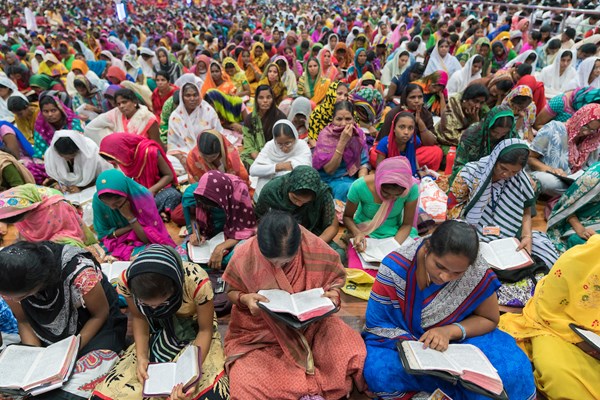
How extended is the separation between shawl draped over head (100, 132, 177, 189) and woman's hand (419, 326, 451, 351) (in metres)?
2.79

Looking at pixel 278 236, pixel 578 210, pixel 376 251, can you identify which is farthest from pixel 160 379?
pixel 578 210

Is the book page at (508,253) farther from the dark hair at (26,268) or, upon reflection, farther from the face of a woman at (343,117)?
the dark hair at (26,268)

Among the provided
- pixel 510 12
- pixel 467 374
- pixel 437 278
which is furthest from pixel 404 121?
pixel 510 12

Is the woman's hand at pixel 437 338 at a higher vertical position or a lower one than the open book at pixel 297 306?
lower

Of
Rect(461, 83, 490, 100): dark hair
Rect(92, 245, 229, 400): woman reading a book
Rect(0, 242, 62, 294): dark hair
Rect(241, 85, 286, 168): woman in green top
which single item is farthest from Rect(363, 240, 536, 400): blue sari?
Rect(461, 83, 490, 100): dark hair

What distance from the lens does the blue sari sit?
170 centimetres

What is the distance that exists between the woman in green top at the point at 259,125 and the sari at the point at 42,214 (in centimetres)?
203

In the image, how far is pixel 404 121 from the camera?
3.34 m

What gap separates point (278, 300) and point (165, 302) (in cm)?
53

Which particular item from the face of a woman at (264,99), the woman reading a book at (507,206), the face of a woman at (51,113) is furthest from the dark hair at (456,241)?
the face of a woman at (51,113)

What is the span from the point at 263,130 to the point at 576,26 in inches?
334

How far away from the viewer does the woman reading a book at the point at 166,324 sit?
1660mm

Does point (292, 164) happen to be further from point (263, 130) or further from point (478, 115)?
point (478, 115)

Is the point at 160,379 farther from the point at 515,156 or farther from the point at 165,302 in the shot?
the point at 515,156
